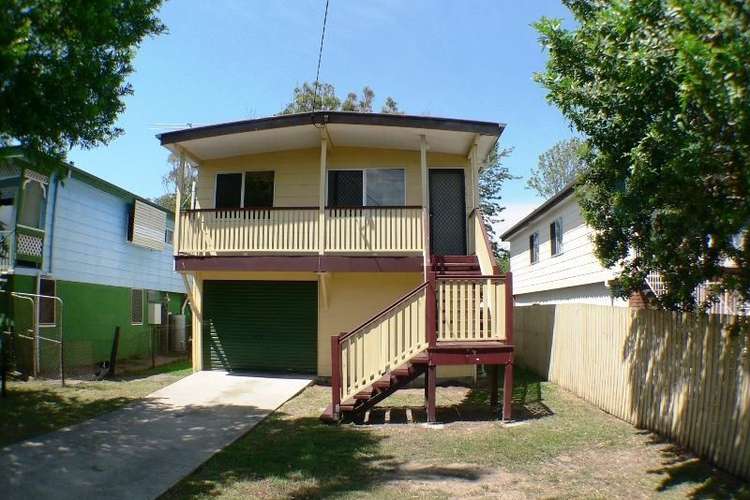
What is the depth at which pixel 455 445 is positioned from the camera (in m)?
7.86

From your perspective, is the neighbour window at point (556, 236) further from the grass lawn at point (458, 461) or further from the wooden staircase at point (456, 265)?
the grass lawn at point (458, 461)

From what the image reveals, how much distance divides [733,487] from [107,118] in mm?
8677

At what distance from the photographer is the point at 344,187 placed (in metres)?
14.1

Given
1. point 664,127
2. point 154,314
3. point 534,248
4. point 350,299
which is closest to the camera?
point 664,127

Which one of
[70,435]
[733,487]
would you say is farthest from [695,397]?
[70,435]

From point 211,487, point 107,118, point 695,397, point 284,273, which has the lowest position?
point 211,487

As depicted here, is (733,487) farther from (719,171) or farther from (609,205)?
(609,205)

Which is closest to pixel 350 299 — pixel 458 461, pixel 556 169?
pixel 458 461

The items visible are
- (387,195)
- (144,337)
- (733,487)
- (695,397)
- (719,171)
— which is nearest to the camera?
(719,171)

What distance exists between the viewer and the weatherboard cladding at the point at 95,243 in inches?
599

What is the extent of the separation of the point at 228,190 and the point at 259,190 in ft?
2.69

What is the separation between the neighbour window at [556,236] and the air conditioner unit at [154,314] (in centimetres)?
1377

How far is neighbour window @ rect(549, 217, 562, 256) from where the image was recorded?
59.0ft

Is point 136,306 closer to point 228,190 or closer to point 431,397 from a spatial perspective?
point 228,190
